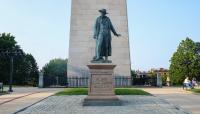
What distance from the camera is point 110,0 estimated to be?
37344mm

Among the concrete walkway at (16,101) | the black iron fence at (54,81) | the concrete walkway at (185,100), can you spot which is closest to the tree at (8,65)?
the black iron fence at (54,81)

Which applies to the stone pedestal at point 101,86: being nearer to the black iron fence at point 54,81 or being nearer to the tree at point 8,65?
the black iron fence at point 54,81

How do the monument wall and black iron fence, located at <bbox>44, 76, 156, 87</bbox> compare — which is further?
the monument wall

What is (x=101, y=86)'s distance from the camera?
1725 centimetres

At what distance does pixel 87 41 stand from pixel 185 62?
3423cm

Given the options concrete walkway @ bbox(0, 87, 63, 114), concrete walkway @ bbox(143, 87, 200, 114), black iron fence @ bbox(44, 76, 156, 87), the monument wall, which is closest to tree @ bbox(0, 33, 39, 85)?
black iron fence @ bbox(44, 76, 156, 87)

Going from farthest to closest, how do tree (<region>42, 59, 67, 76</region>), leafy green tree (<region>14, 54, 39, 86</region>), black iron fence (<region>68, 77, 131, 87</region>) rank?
1. tree (<region>42, 59, 67, 76</region>)
2. leafy green tree (<region>14, 54, 39, 86</region>)
3. black iron fence (<region>68, 77, 131, 87</region>)

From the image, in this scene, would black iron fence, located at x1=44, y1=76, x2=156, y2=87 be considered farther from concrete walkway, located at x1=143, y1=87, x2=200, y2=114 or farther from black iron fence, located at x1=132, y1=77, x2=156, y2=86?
concrete walkway, located at x1=143, y1=87, x2=200, y2=114

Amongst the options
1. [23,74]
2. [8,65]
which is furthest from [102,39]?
[23,74]

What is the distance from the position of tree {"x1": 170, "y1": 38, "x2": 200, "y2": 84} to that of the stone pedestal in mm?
48970

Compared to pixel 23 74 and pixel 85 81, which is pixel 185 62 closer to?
pixel 23 74

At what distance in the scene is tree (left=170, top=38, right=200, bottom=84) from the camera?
65375 millimetres

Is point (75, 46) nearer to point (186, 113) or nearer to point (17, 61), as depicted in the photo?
point (186, 113)

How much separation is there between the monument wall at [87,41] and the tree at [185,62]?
30.4m
